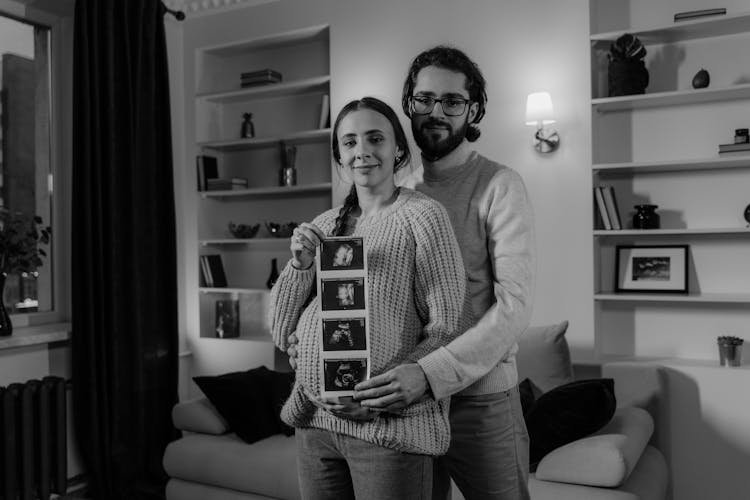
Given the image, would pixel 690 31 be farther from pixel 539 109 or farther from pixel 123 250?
pixel 123 250

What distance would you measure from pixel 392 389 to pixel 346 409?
9cm

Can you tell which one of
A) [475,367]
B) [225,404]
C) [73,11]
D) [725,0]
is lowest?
[225,404]

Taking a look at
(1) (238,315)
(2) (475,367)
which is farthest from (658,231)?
(1) (238,315)

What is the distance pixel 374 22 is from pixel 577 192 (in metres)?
1.50

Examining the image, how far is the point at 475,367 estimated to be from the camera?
1254mm

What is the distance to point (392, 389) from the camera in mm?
1185

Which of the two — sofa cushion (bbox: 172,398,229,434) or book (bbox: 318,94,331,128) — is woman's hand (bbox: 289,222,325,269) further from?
book (bbox: 318,94,331,128)

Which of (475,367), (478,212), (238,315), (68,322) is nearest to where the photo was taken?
(475,367)

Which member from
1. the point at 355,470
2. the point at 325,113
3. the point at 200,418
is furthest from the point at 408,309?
the point at 325,113

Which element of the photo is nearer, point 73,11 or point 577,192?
point 577,192

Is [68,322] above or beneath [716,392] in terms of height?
above

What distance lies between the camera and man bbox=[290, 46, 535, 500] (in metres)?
1.27

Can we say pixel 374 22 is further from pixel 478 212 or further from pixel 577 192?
pixel 478 212

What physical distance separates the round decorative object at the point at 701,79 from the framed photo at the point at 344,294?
2587mm
